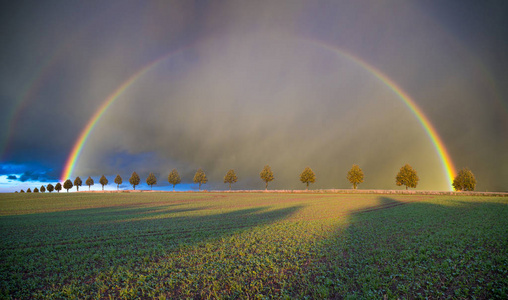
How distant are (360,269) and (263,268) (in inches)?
216

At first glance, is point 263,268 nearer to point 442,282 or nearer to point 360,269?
point 360,269

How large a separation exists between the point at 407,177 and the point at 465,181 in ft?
104

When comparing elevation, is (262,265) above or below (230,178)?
below

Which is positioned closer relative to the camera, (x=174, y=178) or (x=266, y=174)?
(x=266, y=174)

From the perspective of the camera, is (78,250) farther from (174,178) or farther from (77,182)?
(77,182)

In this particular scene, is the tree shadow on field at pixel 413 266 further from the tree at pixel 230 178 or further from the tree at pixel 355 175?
the tree at pixel 230 178

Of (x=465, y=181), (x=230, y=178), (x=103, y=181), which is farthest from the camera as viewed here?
(x=103, y=181)

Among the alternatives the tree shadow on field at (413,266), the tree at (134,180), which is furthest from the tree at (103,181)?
the tree shadow on field at (413,266)

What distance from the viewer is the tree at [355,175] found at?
134625 millimetres

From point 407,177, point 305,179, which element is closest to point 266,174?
point 305,179

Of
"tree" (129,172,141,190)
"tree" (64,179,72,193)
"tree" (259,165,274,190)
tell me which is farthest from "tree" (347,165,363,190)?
"tree" (64,179,72,193)

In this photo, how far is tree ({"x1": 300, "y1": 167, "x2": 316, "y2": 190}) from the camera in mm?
140500

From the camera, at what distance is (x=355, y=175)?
135500 mm

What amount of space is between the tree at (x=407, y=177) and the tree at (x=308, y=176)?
47818 mm
